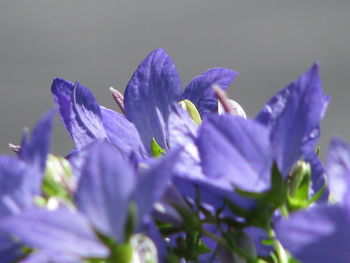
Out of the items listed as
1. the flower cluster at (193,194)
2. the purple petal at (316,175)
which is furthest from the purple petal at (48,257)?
the purple petal at (316,175)

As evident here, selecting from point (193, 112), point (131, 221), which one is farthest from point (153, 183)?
point (193, 112)

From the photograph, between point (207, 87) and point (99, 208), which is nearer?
point (99, 208)

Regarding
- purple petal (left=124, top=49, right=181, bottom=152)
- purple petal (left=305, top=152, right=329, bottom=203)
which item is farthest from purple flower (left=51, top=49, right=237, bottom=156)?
purple petal (left=305, top=152, right=329, bottom=203)

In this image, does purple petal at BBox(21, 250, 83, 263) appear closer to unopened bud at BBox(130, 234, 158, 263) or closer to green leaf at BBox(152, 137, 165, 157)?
unopened bud at BBox(130, 234, 158, 263)

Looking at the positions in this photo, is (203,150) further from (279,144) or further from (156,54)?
(156,54)

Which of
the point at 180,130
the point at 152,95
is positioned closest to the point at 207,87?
the point at 152,95

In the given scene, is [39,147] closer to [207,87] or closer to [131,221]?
[131,221]

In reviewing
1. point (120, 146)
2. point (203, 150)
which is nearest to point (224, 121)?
point (203, 150)
